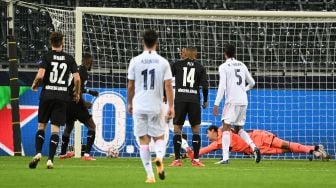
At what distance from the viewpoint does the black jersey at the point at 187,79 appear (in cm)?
1550

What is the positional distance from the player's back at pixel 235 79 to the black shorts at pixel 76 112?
9.03 feet

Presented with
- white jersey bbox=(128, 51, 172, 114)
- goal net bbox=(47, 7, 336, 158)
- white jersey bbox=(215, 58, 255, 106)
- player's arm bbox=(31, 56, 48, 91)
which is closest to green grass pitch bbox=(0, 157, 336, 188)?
white jersey bbox=(128, 51, 172, 114)

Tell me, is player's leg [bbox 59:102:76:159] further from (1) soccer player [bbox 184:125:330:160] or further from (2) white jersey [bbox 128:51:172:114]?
(2) white jersey [bbox 128:51:172:114]

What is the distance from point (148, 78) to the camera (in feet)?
35.7

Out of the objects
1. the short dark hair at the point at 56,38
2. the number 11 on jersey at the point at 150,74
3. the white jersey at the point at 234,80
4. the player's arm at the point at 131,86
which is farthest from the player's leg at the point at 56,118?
the white jersey at the point at 234,80

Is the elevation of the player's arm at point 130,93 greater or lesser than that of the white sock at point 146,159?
greater

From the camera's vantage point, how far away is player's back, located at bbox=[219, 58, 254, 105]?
16.3 m

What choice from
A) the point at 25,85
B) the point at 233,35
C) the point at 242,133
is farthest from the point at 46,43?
the point at 242,133

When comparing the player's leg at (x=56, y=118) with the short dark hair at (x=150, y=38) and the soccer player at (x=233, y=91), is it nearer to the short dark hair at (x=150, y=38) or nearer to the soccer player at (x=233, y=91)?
the short dark hair at (x=150, y=38)

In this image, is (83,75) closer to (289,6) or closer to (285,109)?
(285,109)

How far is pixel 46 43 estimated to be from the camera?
23469 mm

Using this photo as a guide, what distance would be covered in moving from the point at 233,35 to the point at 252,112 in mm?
3189

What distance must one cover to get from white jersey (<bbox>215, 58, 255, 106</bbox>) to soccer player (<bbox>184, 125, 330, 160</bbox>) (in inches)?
83.7

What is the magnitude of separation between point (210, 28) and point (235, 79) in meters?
5.64
